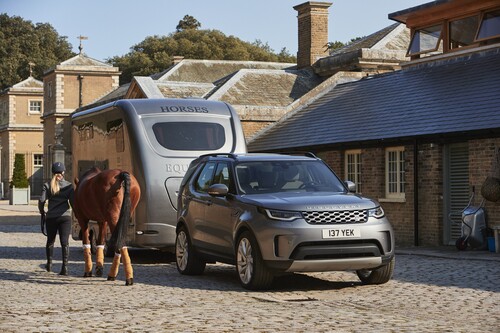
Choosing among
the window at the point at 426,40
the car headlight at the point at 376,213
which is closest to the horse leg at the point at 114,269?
the car headlight at the point at 376,213

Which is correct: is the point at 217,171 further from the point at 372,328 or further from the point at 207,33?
the point at 207,33

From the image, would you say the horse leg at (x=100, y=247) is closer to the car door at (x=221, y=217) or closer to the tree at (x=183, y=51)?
the car door at (x=221, y=217)

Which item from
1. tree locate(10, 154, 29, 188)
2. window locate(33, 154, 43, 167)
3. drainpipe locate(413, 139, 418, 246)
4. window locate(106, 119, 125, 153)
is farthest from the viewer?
window locate(33, 154, 43, 167)

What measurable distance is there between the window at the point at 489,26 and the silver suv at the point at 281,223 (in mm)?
14479

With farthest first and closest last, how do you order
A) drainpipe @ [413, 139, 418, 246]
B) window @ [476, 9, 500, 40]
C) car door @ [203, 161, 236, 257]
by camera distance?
window @ [476, 9, 500, 40], drainpipe @ [413, 139, 418, 246], car door @ [203, 161, 236, 257]

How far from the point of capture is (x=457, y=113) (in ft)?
80.0

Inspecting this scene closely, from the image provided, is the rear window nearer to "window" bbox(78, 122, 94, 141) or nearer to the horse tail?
"window" bbox(78, 122, 94, 141)

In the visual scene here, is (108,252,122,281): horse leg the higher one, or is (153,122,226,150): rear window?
(153,122,226,150): rear window

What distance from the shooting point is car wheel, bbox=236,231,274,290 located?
1361 centimetres

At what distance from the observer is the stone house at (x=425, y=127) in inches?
942

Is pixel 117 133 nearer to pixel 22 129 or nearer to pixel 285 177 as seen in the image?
pixel 285 177

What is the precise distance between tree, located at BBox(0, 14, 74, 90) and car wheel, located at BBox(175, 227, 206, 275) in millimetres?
90296

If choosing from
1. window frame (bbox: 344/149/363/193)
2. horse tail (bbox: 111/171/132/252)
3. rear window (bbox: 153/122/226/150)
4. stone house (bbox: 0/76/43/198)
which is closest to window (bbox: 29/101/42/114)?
stone house (bbox: 0/76/43/198)

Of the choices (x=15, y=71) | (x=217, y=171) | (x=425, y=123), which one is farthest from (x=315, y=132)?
(x=15, y=71)
